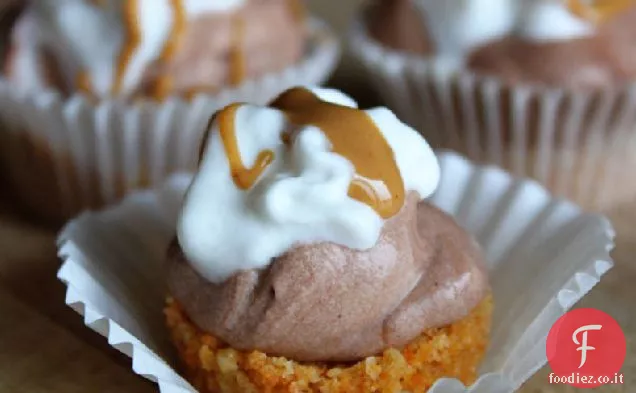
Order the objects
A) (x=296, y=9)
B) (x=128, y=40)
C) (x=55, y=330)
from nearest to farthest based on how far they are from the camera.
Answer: (x=55, y=330)
(x=128, y=40)
(x=296, y=9)

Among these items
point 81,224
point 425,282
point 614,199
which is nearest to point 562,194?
point 614,199

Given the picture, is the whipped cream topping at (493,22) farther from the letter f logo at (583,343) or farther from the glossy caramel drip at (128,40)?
the letter f logo at (583,343)

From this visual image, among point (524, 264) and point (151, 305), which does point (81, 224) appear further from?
point (524, 264)

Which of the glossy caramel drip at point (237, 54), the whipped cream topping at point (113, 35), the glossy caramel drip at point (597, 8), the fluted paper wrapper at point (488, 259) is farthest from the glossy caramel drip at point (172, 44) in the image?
the glossy caramel drip at point (597, 8)

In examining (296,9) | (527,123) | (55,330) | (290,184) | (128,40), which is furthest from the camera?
(296,9)

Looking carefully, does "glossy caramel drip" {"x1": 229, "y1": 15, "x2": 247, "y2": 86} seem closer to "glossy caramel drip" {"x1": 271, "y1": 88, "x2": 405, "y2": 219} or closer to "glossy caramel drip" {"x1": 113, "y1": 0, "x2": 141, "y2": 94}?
"glossy caramel drip" {"x1": 113, "y1": 0, "x2": 141, "y2": 94}

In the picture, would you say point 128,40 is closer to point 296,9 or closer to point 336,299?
point 296,9

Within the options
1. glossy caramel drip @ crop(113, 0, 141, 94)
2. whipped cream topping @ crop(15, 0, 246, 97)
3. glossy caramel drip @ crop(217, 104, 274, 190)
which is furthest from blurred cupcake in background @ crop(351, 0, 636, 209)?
glossy caramel drip @ crop(217, 104, 274, 190)

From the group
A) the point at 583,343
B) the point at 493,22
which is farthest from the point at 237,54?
the point at 583,343
